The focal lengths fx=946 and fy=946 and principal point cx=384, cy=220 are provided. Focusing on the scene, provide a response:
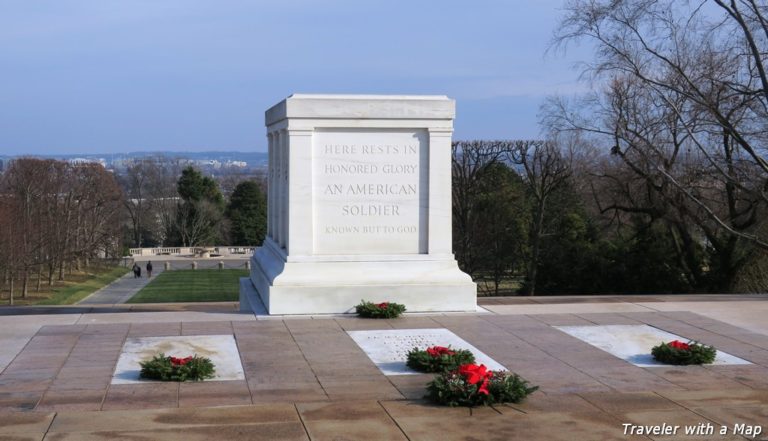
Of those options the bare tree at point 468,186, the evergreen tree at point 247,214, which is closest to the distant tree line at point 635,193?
the bare tree at point 468,186

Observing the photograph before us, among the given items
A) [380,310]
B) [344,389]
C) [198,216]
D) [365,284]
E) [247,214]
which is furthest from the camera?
[198,216]

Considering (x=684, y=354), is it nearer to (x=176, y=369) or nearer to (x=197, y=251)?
(x=176, y=369)

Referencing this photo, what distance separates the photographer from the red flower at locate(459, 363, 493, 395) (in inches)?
353

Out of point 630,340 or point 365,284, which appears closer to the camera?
point 630,340

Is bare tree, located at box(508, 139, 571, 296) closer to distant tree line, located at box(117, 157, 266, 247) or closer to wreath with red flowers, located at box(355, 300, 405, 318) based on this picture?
wreath with red flowers, located at box(355, 300, 405, 318)

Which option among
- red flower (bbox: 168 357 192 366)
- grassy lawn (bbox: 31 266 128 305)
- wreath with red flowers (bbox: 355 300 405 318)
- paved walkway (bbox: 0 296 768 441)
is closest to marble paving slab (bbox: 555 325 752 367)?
paved walkway (bbox: 0 296 768 441)

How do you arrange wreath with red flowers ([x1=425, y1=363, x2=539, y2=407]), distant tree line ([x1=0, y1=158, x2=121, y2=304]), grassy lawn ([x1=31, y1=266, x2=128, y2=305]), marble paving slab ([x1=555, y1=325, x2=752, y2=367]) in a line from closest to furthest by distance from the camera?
wreath with red flowers ([x1=425, y1=363, x2=539, y2=407]), marble paving slab ([x1=555, y1=325, x2=752, y2=367]), grassy lawn ([x1=31, y1=266, x2=128, y2=305]), distant tree line ([x1=0, y1=158, x2=121, y2=304])

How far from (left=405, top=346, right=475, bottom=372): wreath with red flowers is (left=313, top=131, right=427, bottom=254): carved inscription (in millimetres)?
4617

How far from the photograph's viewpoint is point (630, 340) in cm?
1267

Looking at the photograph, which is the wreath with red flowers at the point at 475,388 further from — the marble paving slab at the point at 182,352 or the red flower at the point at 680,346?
the red flower at the point at 680,346

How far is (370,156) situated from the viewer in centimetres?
1514

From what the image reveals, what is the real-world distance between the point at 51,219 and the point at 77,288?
4.37 metres

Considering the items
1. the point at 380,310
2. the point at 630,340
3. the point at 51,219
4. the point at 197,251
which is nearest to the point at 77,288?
the point at 51,219

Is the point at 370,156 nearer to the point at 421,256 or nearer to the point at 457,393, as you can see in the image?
the point at 421,256
